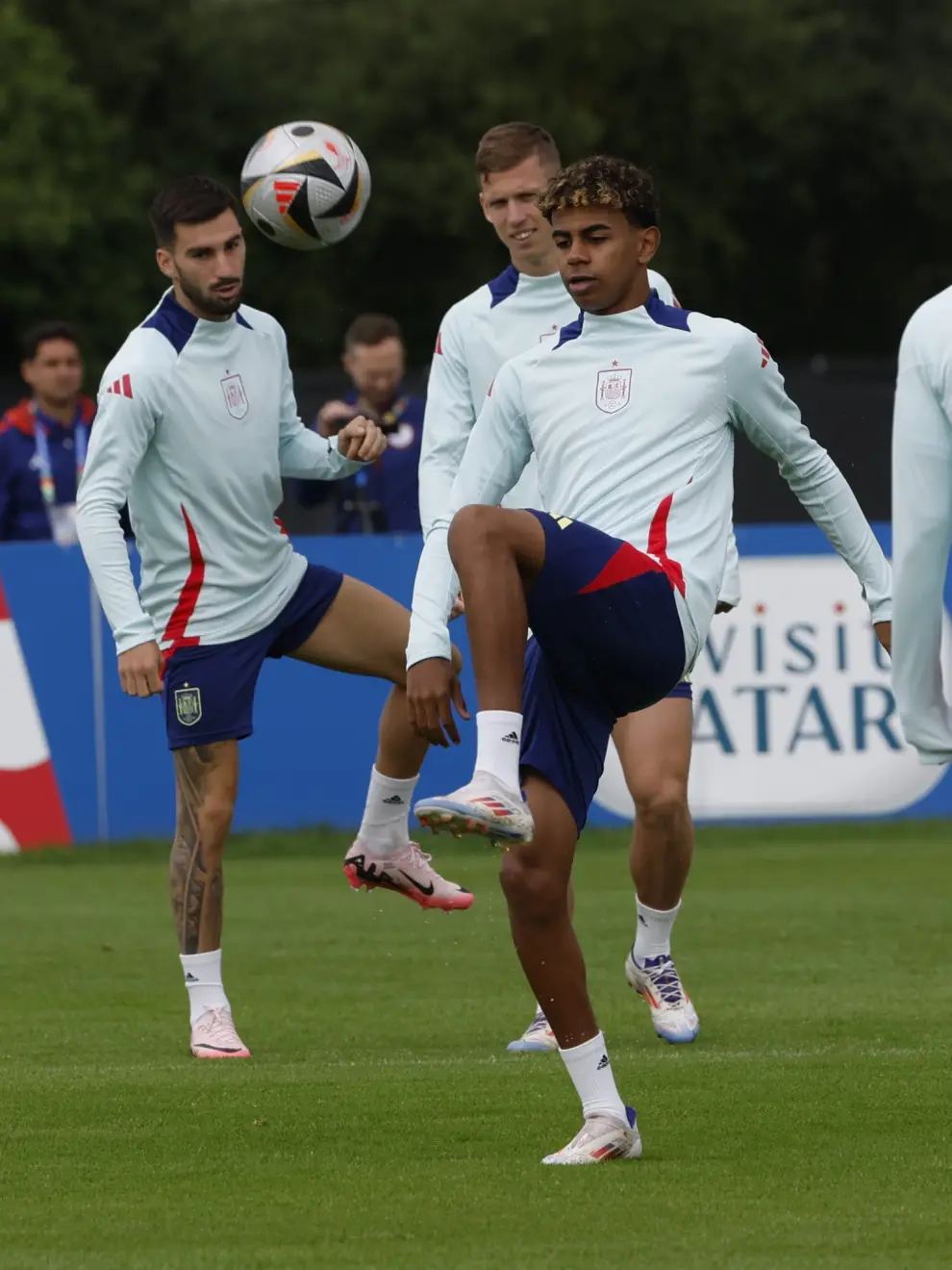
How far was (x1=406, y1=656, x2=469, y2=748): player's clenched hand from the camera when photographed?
5.83 m

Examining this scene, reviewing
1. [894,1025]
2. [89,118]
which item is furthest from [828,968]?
[89,118]

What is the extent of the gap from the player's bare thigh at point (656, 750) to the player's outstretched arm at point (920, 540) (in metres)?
2.93

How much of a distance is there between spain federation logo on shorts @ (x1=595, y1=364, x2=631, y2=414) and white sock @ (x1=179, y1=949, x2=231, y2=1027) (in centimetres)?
263

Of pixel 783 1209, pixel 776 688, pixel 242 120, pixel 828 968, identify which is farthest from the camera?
pixel 242 120

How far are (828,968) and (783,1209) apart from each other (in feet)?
13.4

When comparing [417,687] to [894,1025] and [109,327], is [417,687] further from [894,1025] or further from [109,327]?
[109,327]

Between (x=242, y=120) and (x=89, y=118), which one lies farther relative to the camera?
(x=242, y=120)

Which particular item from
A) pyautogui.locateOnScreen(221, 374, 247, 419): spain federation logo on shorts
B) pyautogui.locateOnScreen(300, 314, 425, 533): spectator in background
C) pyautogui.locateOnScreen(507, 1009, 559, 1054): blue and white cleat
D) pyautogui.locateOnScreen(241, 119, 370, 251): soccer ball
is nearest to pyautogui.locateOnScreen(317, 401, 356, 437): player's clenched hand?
pyautogui.locateOnScreen(300, 314, 425, 533): spectator in background

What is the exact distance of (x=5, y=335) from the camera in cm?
3472

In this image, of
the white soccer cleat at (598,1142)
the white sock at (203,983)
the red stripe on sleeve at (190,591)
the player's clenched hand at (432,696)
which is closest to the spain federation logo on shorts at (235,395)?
the red stripe on sleeve at (190,591)

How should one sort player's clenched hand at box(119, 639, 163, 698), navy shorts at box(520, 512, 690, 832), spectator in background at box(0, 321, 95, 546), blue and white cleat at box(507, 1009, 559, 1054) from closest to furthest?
navy shorts at box(520, 512, 690, 832)
player's clenched hand at box(119, 639, 163, 698)
blue and white cleat at box(507, 1009, 559, 1054)
spectator in background at box(0, 321, 95, 546)

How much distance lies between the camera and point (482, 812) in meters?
5.48

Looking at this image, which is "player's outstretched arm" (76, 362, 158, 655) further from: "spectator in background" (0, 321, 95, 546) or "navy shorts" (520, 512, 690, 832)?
"spectator in background" (0, 321, 95, 546)

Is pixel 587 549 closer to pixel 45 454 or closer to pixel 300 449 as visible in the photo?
pixel 300 449
